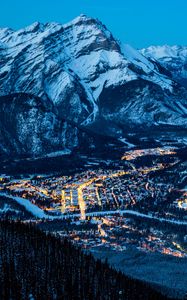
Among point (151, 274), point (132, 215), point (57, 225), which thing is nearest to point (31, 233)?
point (151, 274)

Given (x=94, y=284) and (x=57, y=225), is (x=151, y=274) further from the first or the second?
(x=57, y=225)

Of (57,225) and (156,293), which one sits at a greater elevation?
(57,225)

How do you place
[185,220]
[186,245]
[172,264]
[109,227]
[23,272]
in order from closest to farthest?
[23,272] < [172,264] < [186,245] < [109,227] < [185,220]

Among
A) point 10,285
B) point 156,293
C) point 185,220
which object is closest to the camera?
point 10,285

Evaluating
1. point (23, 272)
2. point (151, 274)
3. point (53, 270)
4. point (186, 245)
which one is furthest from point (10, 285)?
point (186, 245)

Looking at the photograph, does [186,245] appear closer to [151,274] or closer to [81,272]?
[151,274]

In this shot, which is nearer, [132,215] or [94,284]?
[94,284]
